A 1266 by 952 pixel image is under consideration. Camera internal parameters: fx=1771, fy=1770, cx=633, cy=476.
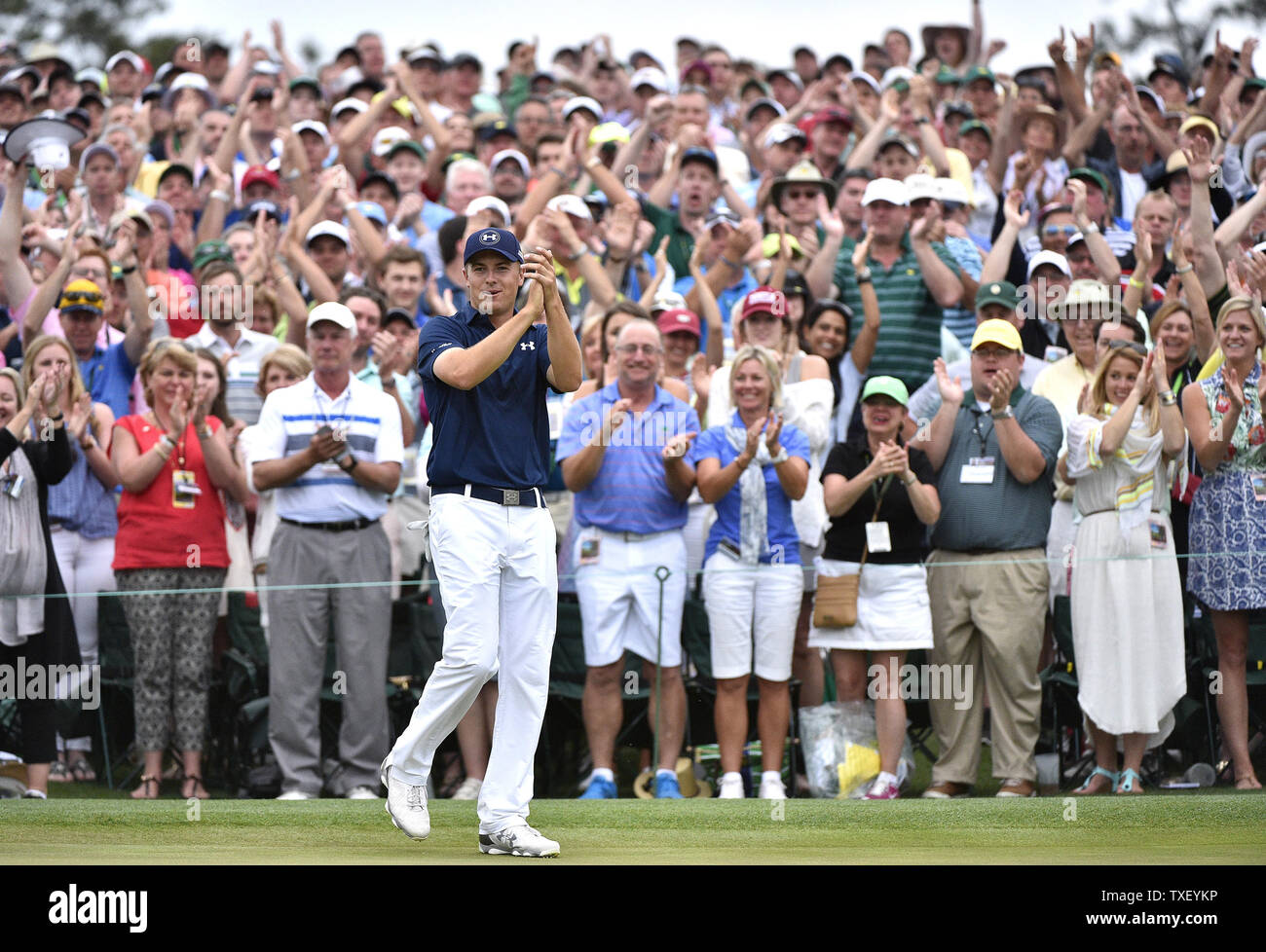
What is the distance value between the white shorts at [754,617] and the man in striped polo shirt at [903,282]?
7.99 ft

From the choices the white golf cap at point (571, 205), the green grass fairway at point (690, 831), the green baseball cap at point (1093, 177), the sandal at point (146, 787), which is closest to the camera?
the green grass fairway at point (690, 831)

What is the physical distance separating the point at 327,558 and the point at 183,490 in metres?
1.10

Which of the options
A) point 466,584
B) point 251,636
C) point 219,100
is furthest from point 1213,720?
point 219,100

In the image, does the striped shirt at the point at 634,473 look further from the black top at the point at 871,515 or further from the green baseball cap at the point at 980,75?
the green baseball cap at the point at 980,75

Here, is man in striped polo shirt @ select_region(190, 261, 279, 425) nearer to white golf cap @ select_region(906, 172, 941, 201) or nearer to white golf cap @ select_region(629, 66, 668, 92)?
white golf cap @ select_region(906, 172, 941, 201)

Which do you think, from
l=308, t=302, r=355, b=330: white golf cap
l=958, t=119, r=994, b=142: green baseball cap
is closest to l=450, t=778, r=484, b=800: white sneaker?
l=308, t=302, r=355, b=330: white golf cap

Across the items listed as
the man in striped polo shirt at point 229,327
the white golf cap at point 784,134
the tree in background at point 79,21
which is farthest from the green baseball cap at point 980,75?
the tree in background at point 79,21

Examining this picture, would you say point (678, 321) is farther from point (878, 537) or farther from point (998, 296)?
point (878, 537)

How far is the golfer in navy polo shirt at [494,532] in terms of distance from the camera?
7.29 m

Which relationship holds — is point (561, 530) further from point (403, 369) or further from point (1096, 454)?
point (1096, 454)

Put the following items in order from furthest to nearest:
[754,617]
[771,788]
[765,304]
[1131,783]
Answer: [765,304]
[754,617]
[771,788]
[1131,783]

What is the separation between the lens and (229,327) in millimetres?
12594

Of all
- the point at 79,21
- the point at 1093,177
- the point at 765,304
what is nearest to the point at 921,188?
the point at 1093,177

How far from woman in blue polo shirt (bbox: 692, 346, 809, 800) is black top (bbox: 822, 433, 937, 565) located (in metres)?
0.23
